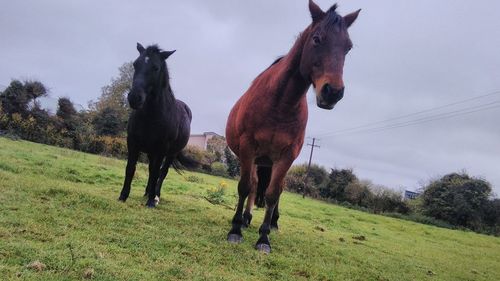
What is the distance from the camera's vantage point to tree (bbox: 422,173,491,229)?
34531 millimetres

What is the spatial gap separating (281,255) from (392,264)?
2.30m

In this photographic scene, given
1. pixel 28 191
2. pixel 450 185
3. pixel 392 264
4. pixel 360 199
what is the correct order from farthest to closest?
pixel 360 199
pixel 450 185
pixel 392 264
pixel 28 191

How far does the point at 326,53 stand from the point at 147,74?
10.3 feet

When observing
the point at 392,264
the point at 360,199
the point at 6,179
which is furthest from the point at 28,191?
the point at 360,199

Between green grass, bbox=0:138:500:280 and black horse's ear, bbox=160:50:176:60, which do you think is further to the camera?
black horse's ear, bbox=160:50:176:60

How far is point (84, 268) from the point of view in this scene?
3039 millimetres

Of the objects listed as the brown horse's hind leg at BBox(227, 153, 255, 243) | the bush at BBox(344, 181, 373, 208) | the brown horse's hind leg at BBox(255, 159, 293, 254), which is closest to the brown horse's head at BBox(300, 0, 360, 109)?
the brown horse's hind leg at BBox(255, 159, 293, 254)

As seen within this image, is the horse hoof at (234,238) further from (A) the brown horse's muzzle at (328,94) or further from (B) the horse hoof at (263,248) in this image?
(A) the brown horse's muzzle at (328,94)

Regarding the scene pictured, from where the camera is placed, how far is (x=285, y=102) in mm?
5215

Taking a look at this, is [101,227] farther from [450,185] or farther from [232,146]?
[450,185]

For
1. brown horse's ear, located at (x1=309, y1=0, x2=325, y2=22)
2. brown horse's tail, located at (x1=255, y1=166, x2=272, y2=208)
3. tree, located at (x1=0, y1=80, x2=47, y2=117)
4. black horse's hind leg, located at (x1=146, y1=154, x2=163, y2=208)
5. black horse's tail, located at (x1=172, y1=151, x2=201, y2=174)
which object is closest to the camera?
brown horse's ear, located at (x1=309, y1=0, x2=325, y2=22)

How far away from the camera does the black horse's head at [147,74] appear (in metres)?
6.00

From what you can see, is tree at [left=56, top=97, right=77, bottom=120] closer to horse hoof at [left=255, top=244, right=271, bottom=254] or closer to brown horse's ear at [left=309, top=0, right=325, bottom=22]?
horse hoof at [left=255, top=244, right=271, bottom=254]

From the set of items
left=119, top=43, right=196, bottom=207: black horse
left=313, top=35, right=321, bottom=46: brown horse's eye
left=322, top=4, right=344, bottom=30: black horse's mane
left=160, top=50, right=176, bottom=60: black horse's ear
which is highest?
left=322, top=4, right=344, bottom=30: black horse's mane
